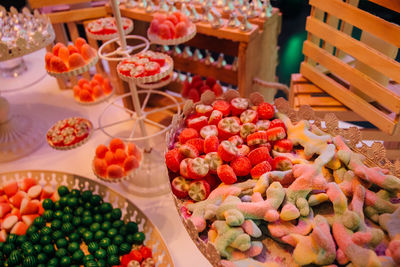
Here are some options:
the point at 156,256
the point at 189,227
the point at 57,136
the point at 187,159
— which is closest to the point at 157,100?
the point at 57,136

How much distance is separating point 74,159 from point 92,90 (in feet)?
1.54

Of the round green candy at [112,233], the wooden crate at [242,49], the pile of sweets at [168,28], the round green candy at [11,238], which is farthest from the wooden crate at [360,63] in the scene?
the round green candy at [11,238]

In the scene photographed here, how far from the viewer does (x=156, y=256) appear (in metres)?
1.53

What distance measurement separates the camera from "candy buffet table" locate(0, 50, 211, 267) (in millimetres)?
1694

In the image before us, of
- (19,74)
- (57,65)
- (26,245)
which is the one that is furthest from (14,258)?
(19,74)

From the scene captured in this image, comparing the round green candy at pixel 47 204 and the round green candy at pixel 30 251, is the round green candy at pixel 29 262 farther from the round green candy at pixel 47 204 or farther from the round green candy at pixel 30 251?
the round green candy at pixel 47 204

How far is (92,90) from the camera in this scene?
2096mm

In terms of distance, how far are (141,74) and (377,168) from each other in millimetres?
961

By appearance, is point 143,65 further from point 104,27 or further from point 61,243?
point 61,243

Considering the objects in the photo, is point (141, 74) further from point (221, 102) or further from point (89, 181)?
point (89, 181)

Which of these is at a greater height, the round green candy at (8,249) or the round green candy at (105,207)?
the round green candy at (105,207)

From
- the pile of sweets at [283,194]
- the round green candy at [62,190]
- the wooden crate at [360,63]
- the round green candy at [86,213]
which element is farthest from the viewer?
the round green candy at [62,190]

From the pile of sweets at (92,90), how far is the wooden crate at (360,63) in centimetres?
118

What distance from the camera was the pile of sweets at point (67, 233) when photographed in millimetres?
1544
